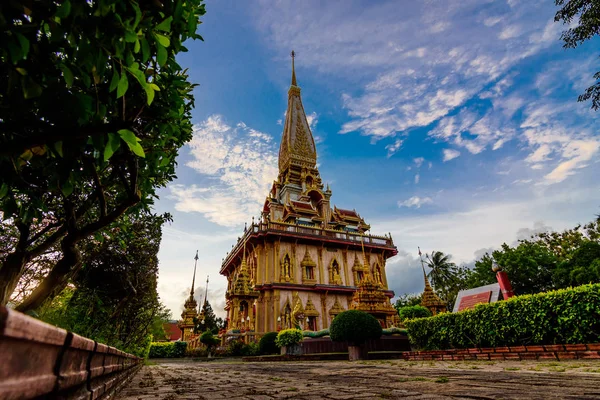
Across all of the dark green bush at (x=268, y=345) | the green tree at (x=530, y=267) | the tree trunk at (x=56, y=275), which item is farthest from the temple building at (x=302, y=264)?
the tree trunk at (x=56, y=275)

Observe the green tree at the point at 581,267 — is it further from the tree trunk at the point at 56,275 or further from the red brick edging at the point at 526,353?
the tree trunk at the point at 56,275

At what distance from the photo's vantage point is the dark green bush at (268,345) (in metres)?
18.7

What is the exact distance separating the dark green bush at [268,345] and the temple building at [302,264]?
3.23 meters

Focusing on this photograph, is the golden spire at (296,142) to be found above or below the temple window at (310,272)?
above

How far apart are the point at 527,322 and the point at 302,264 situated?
61.3ft

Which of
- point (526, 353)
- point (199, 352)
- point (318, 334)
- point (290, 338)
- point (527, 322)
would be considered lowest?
point (526, 353)

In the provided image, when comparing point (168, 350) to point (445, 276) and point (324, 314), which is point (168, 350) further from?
point (445, 276)

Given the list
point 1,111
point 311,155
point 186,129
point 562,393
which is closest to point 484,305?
point 562,393

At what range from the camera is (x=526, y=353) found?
8.11 m

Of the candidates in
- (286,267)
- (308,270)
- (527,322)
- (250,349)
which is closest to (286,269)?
(286,267)

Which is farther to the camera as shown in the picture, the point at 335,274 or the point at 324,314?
the point at 335,274

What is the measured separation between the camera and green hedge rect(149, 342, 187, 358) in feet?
90.1

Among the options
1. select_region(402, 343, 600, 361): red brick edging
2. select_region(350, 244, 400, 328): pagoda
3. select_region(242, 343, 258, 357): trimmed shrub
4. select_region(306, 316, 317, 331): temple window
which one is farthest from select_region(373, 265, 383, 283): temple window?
select_region(402, 343, 600, 361): red brick edging

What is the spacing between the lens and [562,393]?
2.74m
